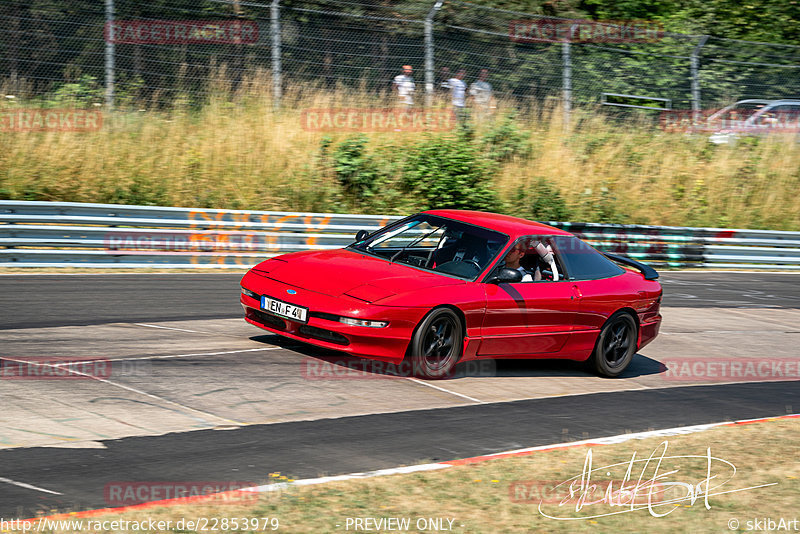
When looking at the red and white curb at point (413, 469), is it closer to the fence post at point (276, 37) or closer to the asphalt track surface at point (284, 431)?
the asphalt track surface at point (284, 431)

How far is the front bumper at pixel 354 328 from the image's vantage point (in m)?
7.39

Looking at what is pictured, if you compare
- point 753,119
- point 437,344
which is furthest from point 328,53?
point 753,119

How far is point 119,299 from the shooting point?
11.0 m

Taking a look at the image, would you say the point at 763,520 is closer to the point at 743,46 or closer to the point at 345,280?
the point at 345,280

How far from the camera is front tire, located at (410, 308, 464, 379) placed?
7.64m

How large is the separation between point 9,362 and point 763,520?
557 cm

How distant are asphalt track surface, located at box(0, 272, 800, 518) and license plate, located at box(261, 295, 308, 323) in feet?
4.14

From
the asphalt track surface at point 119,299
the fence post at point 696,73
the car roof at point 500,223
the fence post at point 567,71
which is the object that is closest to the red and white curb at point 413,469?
the car roof at point 500,223

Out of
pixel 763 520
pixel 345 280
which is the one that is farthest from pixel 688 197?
pixel 763 520

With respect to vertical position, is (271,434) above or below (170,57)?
below

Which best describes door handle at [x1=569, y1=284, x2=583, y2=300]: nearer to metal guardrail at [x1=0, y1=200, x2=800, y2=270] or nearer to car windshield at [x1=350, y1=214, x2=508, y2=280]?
car windshield at [x1=350, y1=214, x2=508, y2=280]

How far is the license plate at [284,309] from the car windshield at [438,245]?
1.33m

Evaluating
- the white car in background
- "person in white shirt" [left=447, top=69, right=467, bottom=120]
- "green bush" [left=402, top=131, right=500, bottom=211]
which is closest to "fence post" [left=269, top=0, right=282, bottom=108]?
"green bush" [left=402, top=131, right=500, bottom=211]

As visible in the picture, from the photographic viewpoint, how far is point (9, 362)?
7223 millimetres
